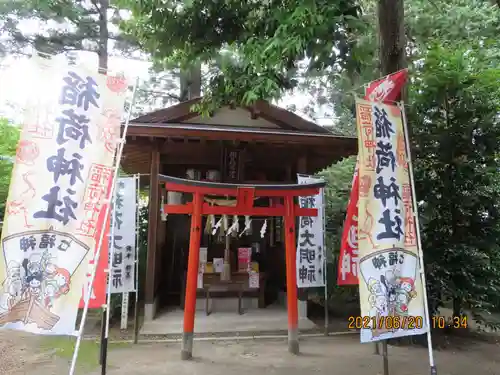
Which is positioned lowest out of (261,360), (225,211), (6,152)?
(261,360)

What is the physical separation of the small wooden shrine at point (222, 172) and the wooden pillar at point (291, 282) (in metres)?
0.84

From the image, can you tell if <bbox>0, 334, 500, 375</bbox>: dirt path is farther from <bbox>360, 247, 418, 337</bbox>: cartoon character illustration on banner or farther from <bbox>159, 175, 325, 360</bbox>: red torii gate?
<bbox>360, 247, 418, 337</bbox>: cartoon character illustration on banner

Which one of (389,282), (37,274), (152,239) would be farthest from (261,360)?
(37,274)

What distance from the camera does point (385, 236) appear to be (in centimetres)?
452

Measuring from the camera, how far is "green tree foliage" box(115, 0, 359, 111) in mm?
4094

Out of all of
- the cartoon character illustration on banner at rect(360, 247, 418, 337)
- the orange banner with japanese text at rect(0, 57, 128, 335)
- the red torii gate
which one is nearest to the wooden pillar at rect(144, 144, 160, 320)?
the red torii gate

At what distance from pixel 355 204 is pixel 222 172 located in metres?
3.50

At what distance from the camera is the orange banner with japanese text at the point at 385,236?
437 centimetres

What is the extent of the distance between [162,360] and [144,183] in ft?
21.0

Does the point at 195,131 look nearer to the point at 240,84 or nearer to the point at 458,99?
the point at 240,84

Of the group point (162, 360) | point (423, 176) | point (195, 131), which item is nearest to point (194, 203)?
point (195, 131)

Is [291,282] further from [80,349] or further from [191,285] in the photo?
[80,349]

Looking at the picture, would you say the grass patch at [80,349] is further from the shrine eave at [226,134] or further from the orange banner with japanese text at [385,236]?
the orange banner with japanese text at [385,236]

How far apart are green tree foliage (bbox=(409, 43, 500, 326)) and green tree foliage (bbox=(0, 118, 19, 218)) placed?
1082cm
